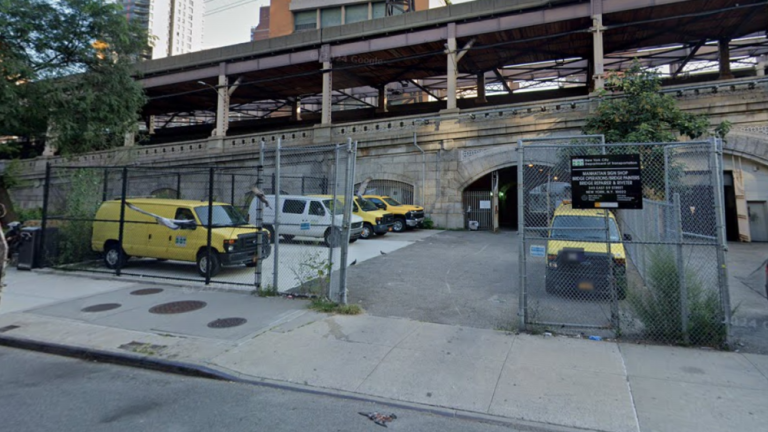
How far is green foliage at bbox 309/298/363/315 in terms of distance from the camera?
695cm

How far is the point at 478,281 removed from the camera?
937 cm

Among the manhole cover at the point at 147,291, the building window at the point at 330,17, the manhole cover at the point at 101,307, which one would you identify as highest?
the building window at the point at 330,17

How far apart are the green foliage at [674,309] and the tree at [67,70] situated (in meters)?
16.5

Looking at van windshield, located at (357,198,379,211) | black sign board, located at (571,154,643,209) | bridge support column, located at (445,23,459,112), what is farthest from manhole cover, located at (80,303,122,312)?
bridge support column, located at (445,23,459,112)

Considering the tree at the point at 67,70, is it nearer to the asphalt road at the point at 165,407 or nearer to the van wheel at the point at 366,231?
the van wheel at the point at 366,231

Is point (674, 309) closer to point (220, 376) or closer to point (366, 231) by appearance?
point (220, 376)

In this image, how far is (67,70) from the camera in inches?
542

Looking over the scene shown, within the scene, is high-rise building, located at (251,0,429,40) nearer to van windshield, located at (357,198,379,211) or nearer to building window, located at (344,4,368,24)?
building window, located at (344,4,368,24)

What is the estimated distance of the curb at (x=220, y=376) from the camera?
364 cm

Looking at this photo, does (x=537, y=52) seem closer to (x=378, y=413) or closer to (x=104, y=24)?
(x=104, y=24)

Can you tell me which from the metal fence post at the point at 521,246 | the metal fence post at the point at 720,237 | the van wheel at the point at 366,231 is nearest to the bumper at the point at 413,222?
the van wheel at the point at 366,231

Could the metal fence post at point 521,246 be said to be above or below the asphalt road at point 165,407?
above

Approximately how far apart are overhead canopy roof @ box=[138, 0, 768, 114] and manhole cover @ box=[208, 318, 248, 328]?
831 inches

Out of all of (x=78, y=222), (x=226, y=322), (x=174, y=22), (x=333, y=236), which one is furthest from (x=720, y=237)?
(x=174, y=22)
